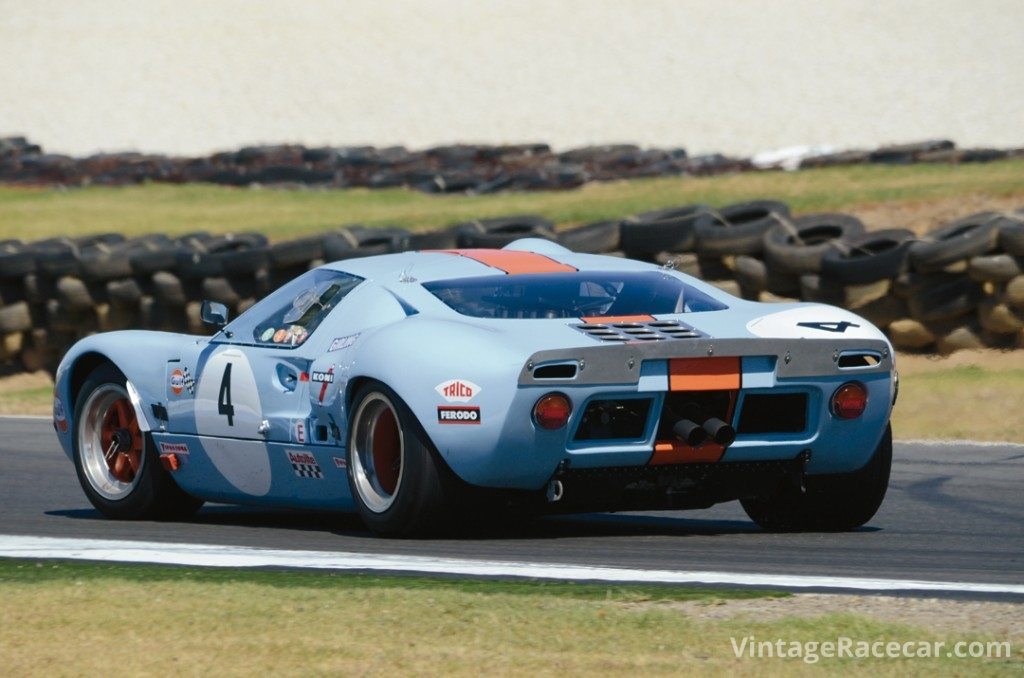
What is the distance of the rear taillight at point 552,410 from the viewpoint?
246 inches

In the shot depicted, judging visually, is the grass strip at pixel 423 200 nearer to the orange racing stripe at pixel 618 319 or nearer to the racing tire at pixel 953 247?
the racing tire at pixel 953 247

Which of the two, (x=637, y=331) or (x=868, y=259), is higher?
(x=637, y=331)

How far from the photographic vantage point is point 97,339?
8.14 m

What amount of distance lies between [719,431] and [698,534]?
935 mm

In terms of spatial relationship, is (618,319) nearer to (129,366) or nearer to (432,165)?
(129,366)

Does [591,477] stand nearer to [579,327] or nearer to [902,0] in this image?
[579,327]

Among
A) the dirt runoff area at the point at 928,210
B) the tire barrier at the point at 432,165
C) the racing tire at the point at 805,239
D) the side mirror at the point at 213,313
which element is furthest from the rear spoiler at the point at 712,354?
the tire barrier at the point at 432,165

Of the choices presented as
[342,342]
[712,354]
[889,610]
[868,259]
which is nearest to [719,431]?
[712,354]

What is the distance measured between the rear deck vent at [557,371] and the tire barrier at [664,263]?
695cm

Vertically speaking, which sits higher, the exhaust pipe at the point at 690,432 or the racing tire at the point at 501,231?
the exhaust pipe at the point at 690,432

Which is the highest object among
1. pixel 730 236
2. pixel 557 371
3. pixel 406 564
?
pixel 557 371

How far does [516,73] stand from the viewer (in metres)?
55.1

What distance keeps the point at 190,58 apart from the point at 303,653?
5513 cm

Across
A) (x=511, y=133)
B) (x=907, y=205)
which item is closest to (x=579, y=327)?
(x=907, y=205)
